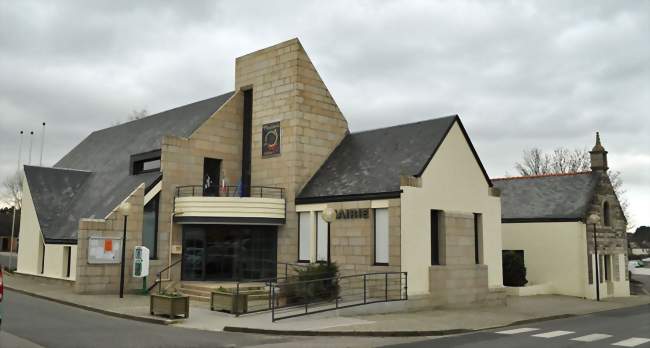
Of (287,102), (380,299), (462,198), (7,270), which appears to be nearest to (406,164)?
(462,198)

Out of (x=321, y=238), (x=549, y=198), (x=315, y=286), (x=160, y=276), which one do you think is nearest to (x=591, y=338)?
(x=315, y=286)

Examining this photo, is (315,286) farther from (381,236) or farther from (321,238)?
(321,238)

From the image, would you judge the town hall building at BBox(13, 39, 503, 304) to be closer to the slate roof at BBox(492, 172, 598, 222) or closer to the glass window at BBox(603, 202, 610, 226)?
the slate roof at BBox(492, 172, 598, 222)

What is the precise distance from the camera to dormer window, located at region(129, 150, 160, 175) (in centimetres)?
2647

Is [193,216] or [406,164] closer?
[406,164]

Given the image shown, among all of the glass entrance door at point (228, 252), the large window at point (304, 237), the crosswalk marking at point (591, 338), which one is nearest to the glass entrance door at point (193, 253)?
the glass entrance door at point (228, 252)

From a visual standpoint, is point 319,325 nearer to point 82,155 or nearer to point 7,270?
point 7,270

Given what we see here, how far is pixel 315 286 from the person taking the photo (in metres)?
19.1

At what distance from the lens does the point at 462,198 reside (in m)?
22.8

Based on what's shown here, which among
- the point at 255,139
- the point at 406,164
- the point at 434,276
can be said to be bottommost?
the point at 434,276

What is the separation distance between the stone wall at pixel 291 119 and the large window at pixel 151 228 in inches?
184

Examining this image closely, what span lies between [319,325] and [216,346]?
375 cm

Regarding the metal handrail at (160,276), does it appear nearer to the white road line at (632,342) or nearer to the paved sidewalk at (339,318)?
the paved sidewalk at (339,318)

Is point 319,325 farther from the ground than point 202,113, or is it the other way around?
point 202,113
